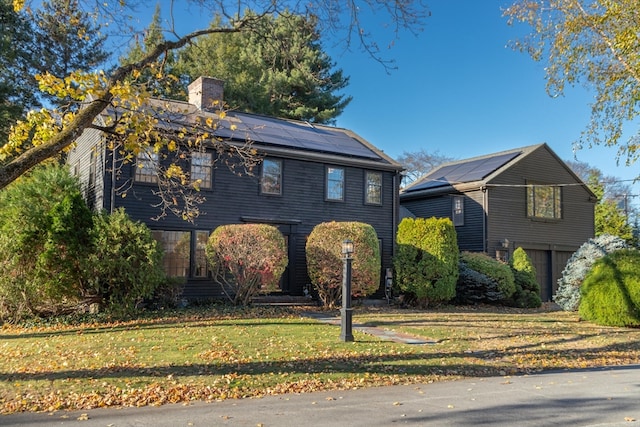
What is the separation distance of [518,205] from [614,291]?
9717mm

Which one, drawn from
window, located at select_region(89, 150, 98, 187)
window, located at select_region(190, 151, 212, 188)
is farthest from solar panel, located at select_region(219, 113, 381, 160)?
window, located at select_region(89, 150, 98, 187)

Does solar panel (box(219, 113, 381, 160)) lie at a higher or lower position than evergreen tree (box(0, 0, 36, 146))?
lower

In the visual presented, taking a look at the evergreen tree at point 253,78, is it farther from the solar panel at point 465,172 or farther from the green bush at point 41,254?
the green bush at point 41,254

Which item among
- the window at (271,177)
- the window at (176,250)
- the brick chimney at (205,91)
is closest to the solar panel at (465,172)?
the window at (271,177)

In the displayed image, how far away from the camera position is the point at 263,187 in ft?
61.1

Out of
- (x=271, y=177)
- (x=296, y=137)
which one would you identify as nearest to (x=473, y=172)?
(x=296, y=137)

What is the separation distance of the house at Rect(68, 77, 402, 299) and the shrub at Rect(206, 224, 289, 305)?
1.67 metres

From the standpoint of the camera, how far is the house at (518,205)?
23281 millimetres

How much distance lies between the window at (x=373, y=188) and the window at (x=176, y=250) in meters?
7.15

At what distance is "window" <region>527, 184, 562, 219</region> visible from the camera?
24328 mm

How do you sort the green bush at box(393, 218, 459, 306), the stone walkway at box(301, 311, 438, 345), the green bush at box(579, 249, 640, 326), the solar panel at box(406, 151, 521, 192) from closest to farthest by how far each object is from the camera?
the stone walkway at box(301, 311, 438, 345)
the green bush at box(579, 249, 640, 326)
the green bush at box(393, 218, 459, 306)
the solar panel at box(406, 151, 521, 192)

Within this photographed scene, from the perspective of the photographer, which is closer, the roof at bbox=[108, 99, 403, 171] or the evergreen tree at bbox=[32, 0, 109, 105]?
the roof at bbox=[108, 99, 403, 171]

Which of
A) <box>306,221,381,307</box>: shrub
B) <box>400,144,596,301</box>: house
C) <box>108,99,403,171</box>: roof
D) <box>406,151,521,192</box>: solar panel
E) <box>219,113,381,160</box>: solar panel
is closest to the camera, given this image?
<box>306,221,381,307</box>: shrub

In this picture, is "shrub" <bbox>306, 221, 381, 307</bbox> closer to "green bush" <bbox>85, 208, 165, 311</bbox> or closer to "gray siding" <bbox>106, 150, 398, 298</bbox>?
"gray siding" <bbox>106, 150, 398, 298</bbox>
